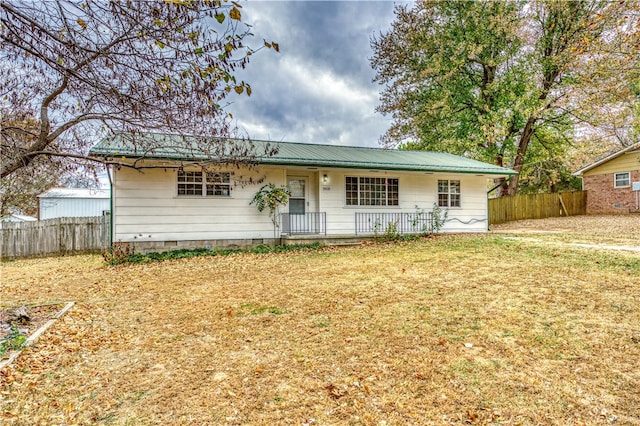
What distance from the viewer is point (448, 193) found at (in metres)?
14.0

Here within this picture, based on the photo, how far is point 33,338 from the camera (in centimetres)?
363

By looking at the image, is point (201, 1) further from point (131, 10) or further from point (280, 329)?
point (280, 329)

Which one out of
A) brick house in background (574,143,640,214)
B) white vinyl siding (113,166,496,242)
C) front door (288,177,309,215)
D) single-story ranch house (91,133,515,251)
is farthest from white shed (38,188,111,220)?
brick house in background (574,143,640,214)

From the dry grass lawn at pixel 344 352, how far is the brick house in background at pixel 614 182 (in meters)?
16.2

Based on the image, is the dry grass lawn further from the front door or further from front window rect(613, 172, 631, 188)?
front window rect(613, 172, 631, 188)

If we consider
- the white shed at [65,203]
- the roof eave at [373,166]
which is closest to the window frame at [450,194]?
the roof eave at [373,166]

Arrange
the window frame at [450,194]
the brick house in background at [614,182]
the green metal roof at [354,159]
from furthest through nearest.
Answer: the brick house in background at [614,182]
the window frame at [450,194]
the green metal roof at [354,159]

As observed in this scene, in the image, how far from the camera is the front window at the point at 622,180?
18391 mm

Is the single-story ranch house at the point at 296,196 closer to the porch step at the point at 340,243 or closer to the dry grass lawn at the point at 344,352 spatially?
the porch step at the point at 340,243

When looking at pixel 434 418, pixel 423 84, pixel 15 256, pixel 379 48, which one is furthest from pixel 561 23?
pixel 15 256

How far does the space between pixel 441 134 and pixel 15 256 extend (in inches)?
798

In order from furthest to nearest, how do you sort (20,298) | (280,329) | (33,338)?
(20,298) → (280,329) → (33,338)

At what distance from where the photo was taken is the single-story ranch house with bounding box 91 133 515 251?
9.60 metres

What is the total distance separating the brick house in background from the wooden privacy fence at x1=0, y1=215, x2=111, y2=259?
2493cm
